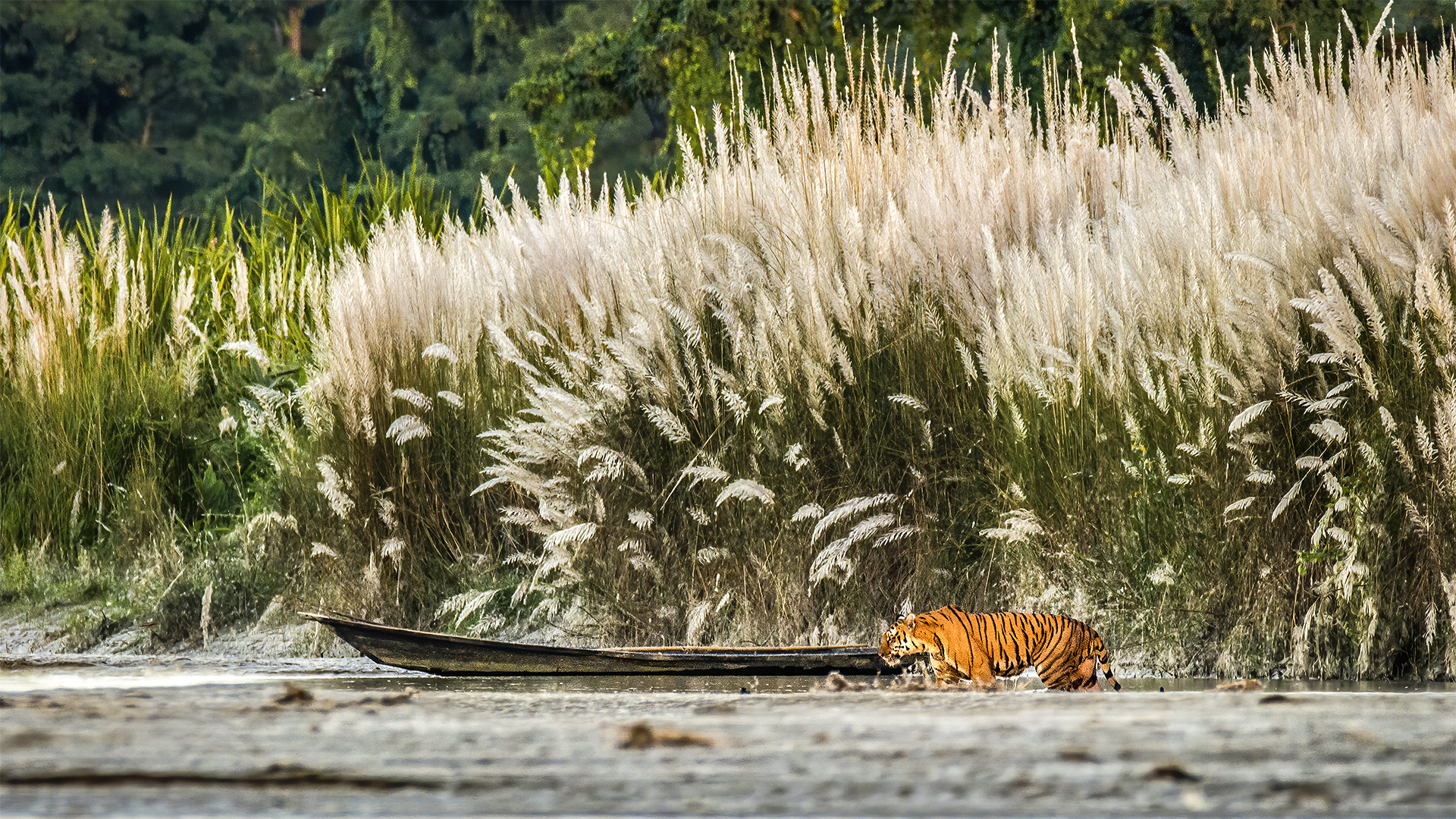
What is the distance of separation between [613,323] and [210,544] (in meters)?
1.90

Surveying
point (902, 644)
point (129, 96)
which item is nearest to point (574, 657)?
point (902, 644)

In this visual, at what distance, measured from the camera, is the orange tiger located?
3.57m

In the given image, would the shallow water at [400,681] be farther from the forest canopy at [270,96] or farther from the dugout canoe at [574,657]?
the forest canopy at [270,96]

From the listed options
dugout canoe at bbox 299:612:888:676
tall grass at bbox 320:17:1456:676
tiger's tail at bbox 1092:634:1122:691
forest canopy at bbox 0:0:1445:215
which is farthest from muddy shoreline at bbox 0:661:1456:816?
forest canopy at bbox 0:0:1445:215

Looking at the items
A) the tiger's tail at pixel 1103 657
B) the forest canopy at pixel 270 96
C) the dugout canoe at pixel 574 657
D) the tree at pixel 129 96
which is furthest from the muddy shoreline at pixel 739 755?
the tree at pixel 129 96

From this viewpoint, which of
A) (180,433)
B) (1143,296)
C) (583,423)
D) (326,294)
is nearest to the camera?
(1143,296)

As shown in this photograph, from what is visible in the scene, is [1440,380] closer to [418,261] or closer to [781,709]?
[781,709]

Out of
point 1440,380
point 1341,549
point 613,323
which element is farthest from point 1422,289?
point 613,323

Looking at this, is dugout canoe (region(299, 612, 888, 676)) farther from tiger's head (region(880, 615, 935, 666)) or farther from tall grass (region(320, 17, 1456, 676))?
tall grass (region(320, 17, 1456, 676))

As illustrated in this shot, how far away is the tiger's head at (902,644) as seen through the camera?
3.62 m

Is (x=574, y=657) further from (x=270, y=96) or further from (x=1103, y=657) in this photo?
(x=270, y=96)

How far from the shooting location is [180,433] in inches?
252

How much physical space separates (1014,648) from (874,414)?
107cm

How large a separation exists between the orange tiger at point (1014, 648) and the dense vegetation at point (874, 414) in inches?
16.2
